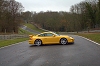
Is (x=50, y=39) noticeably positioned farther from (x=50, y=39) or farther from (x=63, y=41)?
(x=63, y=41)

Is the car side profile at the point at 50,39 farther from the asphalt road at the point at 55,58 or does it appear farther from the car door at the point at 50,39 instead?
the asphalt road at the point at 55,58

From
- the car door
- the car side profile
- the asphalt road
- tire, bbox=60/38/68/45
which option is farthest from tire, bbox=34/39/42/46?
the asphalt road

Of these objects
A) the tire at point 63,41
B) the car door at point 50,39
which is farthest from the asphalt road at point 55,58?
the car door at point 50,39

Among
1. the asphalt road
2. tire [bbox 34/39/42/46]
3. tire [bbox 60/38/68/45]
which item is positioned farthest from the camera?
tire [bbox 34/39/42/46]

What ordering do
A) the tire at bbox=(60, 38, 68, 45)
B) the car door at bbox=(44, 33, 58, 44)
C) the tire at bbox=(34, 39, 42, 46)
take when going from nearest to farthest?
the tire at bbox=(60, 38, 68, 45) → the car door at bbox=(44, 33, 58, 44) → the tire at bbox=(34, 39, 42, 46)

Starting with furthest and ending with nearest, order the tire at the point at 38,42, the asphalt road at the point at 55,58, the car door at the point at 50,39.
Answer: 1. the tire at the point at 38,42
2. the car door at the point at 50,39
3. the asphalt road at the point at 55,58

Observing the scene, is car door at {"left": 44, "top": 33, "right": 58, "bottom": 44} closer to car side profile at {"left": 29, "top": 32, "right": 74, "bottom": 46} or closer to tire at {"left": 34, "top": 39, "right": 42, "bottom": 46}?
car side profile at {"left": 29, "top": 32, "right": 74, "bottom": 46}

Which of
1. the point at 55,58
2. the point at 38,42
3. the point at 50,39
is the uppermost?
the point at 50,39

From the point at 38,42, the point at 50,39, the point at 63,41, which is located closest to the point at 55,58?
the point at 63,41

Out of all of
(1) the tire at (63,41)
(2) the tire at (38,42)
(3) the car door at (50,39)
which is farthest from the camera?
(2) the tire at (38,42)

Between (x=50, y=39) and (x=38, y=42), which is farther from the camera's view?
(x=38, y=42)

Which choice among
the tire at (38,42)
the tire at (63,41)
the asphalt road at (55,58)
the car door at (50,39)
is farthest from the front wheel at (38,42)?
the asphalt road at (55,58)

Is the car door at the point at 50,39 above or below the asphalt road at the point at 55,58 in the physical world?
above

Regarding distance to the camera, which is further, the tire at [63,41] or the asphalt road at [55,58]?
the tire at [63,41]
